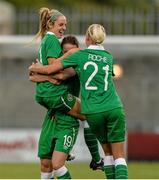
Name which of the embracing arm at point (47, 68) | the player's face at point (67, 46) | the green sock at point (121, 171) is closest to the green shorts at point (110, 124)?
the green sock at point (121, 171)

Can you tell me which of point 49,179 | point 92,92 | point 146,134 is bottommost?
point 146,134

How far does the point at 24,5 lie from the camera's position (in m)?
42.8

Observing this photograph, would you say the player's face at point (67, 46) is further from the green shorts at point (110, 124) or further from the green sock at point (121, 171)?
the green sock at point (121, 171)

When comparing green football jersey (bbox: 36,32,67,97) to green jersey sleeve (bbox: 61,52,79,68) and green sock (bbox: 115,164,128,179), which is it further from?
green sock (bbox: 115,164,128,179)

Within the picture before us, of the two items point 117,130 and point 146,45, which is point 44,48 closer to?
point 117,130

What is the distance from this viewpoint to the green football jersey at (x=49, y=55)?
1332 centimetres

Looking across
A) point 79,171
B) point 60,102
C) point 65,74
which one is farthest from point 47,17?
point 79,171

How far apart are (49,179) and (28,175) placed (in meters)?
6.39

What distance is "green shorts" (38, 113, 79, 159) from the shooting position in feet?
44.3

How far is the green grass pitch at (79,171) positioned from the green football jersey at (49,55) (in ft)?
18.1

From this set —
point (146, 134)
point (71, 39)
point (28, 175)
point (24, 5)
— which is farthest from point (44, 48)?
point (24, 5)

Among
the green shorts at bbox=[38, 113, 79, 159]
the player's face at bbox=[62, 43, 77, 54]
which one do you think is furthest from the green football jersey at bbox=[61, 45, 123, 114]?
the green shorts at bbox=[38, 113, 79, 159]

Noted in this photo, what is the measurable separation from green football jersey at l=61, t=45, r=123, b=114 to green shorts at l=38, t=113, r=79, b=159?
674 mm

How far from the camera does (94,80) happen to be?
12883mm
